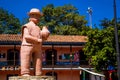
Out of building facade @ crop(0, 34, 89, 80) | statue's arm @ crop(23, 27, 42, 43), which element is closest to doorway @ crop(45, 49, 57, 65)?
building facade @ crop(0, 34, 89, 80)

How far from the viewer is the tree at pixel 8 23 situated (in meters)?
46.6

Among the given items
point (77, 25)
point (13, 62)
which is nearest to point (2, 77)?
point (13, 62)

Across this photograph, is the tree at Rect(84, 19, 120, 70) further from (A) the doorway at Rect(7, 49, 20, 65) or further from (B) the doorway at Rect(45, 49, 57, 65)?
(A) the doorway at Rect(7, 49, 20, 65)

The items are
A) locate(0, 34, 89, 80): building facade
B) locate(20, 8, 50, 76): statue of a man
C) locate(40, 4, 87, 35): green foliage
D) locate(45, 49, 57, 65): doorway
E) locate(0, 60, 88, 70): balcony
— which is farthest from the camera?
locate(40, 4, 87, 35): green foliage

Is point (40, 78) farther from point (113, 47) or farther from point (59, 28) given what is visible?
point (59, 28)

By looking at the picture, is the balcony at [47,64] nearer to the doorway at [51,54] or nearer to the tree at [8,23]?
the doorway at [51,54]

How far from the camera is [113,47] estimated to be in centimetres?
2773

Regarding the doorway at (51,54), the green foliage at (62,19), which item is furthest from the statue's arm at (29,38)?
the green foliage at (62,19)

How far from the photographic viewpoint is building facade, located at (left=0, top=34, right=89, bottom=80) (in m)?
37.5

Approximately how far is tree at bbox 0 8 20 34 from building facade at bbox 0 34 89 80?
7501mm

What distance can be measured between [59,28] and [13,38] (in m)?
9.16

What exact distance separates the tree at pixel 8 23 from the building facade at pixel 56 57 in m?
7.50


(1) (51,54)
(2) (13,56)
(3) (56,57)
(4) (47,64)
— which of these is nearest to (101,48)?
(4) (47,64)

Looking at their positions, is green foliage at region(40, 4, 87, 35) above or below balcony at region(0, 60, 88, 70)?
above
